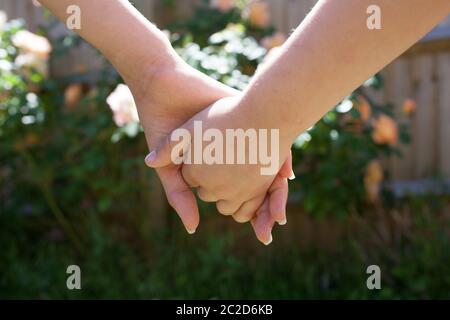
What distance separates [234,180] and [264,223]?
16 centimetres

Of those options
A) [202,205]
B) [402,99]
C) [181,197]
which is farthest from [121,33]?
[402,99]

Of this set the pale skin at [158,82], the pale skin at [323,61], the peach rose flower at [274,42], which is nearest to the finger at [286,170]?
the pale skin at [158,82]

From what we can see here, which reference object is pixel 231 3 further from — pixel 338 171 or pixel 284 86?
pixel 284 86

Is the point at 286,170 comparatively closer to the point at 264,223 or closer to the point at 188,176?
the point at 264,223

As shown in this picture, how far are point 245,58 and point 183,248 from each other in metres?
Result: 1.01

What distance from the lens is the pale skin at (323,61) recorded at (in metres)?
1.36

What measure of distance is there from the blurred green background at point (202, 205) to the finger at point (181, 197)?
36.5 inches

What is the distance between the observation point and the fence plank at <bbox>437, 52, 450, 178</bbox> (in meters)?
3.15

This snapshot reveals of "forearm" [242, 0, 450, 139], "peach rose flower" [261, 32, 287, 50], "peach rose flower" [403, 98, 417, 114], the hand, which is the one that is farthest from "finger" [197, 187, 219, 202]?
"peach rose flower" [403, 98, 417, 114]

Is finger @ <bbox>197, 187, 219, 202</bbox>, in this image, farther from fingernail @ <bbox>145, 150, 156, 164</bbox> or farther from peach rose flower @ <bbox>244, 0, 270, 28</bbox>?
peach rose flower @ <bbox>244, 0, 270, 28</bbox>

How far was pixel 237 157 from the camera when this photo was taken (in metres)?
1.62

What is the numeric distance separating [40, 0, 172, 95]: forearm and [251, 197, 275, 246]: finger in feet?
1.54

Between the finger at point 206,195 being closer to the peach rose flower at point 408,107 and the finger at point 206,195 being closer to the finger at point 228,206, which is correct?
the finger at point 228,206

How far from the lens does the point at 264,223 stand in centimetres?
174
